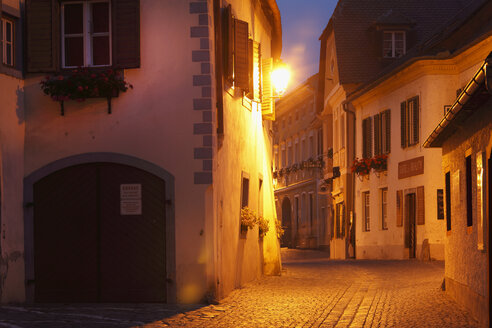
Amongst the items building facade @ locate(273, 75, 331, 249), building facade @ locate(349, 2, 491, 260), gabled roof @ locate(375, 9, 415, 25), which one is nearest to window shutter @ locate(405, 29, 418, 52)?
gabled roof @ locate(375, 9, 415, 25)

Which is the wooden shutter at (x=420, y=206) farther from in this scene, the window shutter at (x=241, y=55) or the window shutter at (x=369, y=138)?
the window shutter at (x=241, y=55)

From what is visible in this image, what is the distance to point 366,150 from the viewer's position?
3206 centimetres

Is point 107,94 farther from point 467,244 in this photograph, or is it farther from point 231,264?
point 467,244

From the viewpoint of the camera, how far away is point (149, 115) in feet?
45.0

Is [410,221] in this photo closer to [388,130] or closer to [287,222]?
[388,130]

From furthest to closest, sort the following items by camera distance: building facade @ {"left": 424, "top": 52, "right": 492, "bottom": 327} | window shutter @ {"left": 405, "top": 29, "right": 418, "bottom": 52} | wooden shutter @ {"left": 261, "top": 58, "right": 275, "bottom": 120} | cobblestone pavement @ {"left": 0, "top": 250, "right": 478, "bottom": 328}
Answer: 1. window shutter @ {"left": 405, "top": 29, "right": 418, "bottom": 52}
2. wooden shutter @ {"left": 261, "top": 58, "right": 275, "bottom": 120}
3. cobblestone pavement @ {"left": 0, "top": 250, "right": 478, "bottom": 328}
4. building facade @ {"left": 424, "top": 52, "right": 492, "bottom": 327}

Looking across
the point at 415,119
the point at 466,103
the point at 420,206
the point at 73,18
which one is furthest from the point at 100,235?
the point at 415,119

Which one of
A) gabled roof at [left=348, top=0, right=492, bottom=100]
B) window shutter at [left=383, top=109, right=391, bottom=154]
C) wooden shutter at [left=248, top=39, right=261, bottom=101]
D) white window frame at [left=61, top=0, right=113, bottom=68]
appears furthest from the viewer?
window shutter at [left=383, top=109, right=391, bottom=154]

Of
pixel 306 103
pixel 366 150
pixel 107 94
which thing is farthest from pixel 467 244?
pixel 306 103

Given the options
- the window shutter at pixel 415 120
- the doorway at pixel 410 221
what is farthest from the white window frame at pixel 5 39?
the doorway at pixel 410 221

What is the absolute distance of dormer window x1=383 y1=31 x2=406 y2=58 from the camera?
1358 inches

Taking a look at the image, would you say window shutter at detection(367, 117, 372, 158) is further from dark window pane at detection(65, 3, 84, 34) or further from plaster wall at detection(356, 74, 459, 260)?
dark window pane at detection(65, 3, 84, 34)

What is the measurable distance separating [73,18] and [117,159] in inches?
95.4

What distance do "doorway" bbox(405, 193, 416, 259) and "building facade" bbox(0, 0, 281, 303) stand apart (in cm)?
1512
